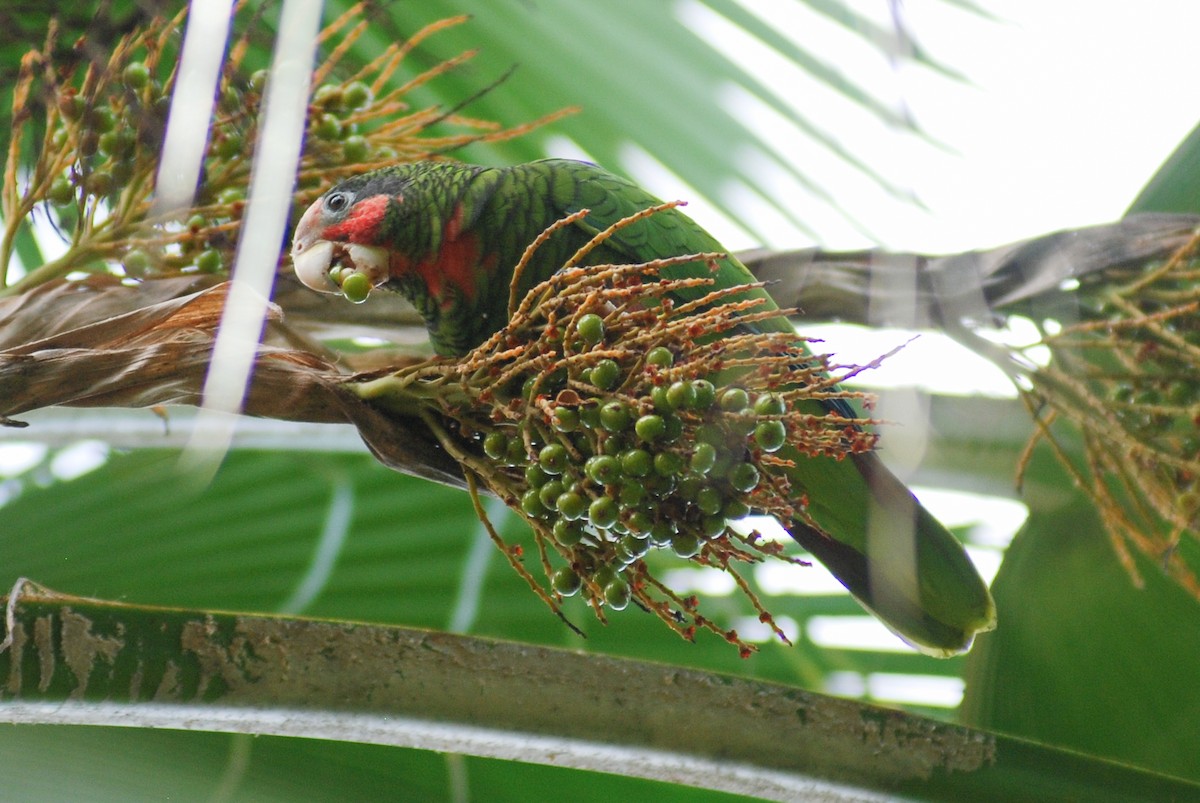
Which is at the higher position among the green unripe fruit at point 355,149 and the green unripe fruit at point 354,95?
the green unripe fruit at point 354,95

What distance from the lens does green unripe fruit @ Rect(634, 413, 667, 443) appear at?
0.94 m

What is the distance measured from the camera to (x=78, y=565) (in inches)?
69.3

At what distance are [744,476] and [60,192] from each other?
920 mm

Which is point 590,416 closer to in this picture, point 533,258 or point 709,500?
point 709,500

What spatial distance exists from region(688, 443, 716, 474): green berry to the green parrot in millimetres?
590

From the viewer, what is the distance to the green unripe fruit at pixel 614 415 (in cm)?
96

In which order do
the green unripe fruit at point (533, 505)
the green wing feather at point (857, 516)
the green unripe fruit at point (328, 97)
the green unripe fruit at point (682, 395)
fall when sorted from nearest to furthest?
the green unripe fruit at point (682, 395), the green unripe fruit at point (533, 505), the green unripe fruit at point (328, 97), the green wing feather at point (857, 516)

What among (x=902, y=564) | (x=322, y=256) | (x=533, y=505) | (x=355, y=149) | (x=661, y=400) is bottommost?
(x=902, y=564)

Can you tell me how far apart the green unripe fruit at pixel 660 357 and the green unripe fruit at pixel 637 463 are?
80 millimetres

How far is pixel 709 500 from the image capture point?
0.99m

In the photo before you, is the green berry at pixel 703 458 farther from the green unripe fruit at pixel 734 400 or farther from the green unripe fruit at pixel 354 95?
the green unripe fruit at pixel 354 95

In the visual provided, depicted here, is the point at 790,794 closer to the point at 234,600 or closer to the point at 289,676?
the point at 289,676

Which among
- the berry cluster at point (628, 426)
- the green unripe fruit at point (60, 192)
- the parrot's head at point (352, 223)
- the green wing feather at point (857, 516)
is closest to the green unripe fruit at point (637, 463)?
the berry cluster at point (628, 426)

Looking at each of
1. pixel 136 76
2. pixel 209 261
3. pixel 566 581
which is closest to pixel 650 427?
pixel 566 581
